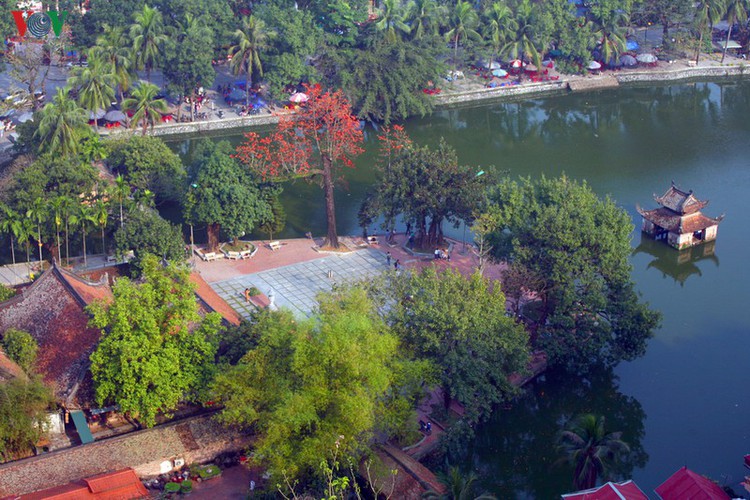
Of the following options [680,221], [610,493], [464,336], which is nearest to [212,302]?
[464,336]

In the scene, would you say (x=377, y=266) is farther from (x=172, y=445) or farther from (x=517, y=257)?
(x=172, y=445)

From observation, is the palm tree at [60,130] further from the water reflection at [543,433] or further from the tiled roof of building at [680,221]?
the tiled roof of building at [680,221]

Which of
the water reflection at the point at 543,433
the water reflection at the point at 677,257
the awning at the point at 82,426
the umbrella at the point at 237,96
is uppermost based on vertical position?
the umbrella at the point at 237,96

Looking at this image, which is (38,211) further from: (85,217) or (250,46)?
(250,46)

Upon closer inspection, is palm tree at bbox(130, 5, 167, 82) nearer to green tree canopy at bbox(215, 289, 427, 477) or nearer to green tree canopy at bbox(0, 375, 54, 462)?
green tree canopy at bbox(0, 375, 54, 462)

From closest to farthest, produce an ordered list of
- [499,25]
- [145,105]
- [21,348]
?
[21,348]
[145,105]
[499,25]

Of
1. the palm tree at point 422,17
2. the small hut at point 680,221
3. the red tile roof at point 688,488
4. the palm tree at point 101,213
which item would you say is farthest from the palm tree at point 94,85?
the red tile roof at point 688,488

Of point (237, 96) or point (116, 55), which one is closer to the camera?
point (116, 55)
